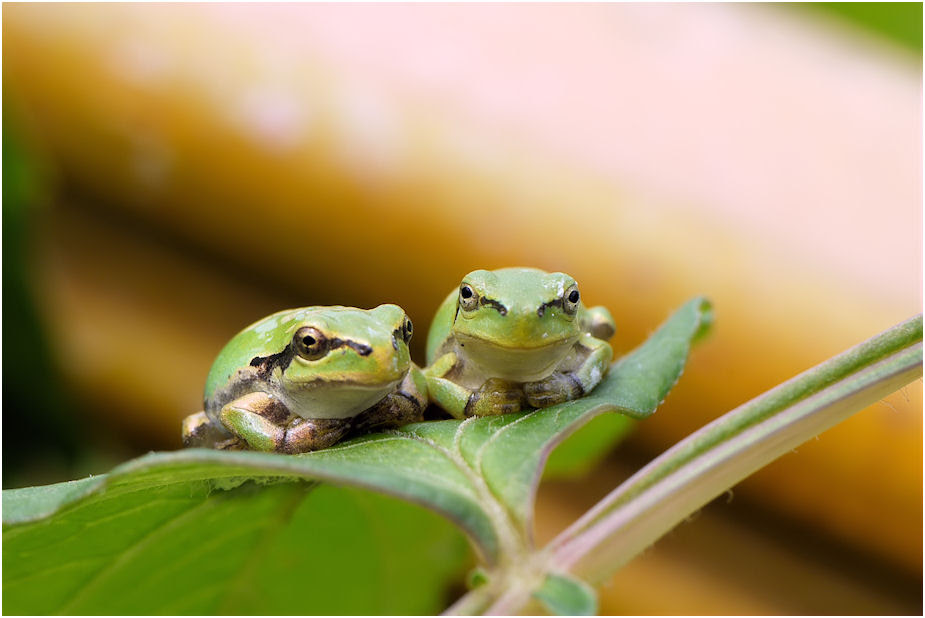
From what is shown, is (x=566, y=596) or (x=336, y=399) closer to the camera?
(x=566, y=596)

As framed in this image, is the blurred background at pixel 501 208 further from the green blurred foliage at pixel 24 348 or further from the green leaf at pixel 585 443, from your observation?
the green leaf at pixel 585 443

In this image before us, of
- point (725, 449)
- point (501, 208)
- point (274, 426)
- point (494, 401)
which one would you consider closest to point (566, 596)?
point (725, 449)

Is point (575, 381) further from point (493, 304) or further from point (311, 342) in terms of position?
point (311, 342)

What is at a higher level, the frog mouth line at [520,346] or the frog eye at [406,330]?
the frog mouth line at [520,346]

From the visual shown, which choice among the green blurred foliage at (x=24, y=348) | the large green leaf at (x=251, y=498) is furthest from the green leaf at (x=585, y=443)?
the green blurred foliage at (x=24, y=348)

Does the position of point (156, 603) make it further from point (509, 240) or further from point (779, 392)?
point (509, 240)

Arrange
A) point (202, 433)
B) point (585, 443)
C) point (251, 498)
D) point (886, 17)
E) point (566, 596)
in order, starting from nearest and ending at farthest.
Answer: point (566, 596), point (251, 498), point (202, 433), point (585, 443), point (886, 17)
